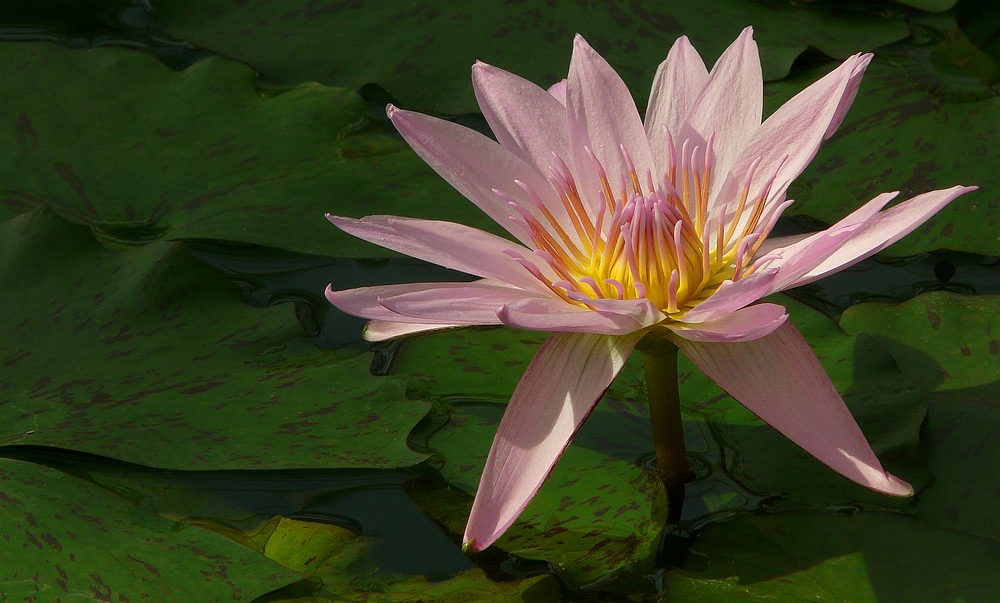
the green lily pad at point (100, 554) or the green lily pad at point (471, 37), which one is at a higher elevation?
the green lily pad at point (471, 37)

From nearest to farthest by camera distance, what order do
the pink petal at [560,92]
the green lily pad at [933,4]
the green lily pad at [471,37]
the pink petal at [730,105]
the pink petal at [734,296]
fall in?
the pink petal at [734,296]
the pink petal at [730,105]
the pink petal at [560,92]
the green lily pad at [471,37]
the green lily pad at [933,4]

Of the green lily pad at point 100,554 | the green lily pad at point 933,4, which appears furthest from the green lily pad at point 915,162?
the green lily pad at point 100,554

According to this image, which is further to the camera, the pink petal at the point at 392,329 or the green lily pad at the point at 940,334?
the green lily pad at the point at 940,334

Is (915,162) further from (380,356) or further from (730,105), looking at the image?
(380,356)

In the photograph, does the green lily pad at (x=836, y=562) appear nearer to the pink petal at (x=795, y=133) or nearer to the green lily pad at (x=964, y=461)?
the green lily pad at (x=964, y=461)

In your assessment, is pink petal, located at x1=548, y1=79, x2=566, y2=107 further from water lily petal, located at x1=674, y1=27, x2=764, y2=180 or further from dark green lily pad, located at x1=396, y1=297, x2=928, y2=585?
dark green lily pad, located at x1=396, y1=297, x2=928, y2=585

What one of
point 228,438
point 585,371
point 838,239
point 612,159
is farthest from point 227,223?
point 838,239

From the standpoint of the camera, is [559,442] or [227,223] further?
[227,223]

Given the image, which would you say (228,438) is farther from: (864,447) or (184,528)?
(864,447)
